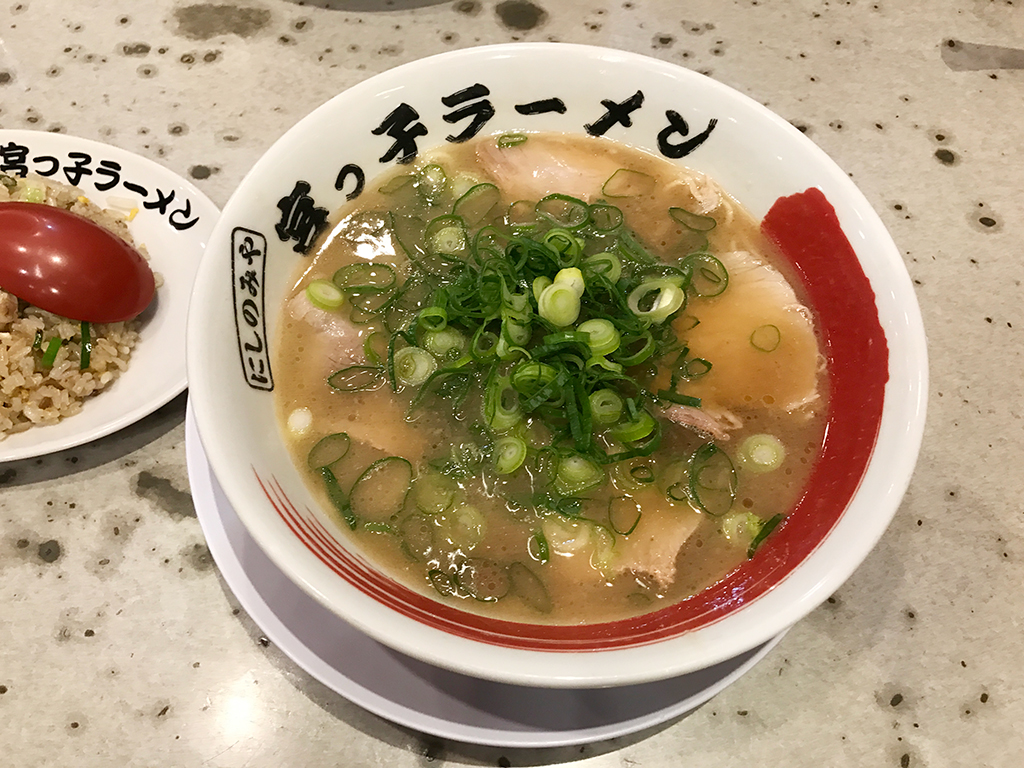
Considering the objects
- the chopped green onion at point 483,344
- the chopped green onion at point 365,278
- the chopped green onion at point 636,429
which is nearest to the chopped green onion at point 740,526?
the chopped green onion at point 636,429

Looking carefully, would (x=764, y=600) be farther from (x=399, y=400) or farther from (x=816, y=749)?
(x=399, y=400)

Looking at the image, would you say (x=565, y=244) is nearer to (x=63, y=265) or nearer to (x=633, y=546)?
(x=633, y=546)

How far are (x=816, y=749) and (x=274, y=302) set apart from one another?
4.84 ft

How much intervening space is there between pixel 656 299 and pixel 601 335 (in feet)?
0.65

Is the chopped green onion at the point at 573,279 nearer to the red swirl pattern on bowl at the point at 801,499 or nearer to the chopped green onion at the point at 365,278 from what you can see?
the chopped green onion at the point at 365,278

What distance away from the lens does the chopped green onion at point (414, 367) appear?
143 centimetres

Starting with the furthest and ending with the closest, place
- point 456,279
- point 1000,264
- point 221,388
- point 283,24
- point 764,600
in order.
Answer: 1. point 283,24
2. point 1000,264
3. point 456,279
4. point 221,388
5. point 764,600

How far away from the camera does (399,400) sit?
4.66 ft

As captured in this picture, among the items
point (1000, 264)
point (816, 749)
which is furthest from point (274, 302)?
point (1000, 264)

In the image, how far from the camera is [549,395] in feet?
4.33

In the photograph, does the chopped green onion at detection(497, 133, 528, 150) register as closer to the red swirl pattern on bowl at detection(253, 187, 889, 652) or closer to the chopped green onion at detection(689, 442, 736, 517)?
the red swirl pattern on bowl at detection(253, 187, 889, 652)

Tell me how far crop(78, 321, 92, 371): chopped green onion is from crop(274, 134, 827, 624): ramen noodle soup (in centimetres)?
75

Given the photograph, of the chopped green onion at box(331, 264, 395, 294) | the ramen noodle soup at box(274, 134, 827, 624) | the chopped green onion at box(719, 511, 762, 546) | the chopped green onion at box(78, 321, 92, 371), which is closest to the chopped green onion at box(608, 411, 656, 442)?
the ramen noodle soup at box(274, 134, 827, 624)

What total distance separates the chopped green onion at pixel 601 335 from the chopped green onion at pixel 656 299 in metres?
0.11
